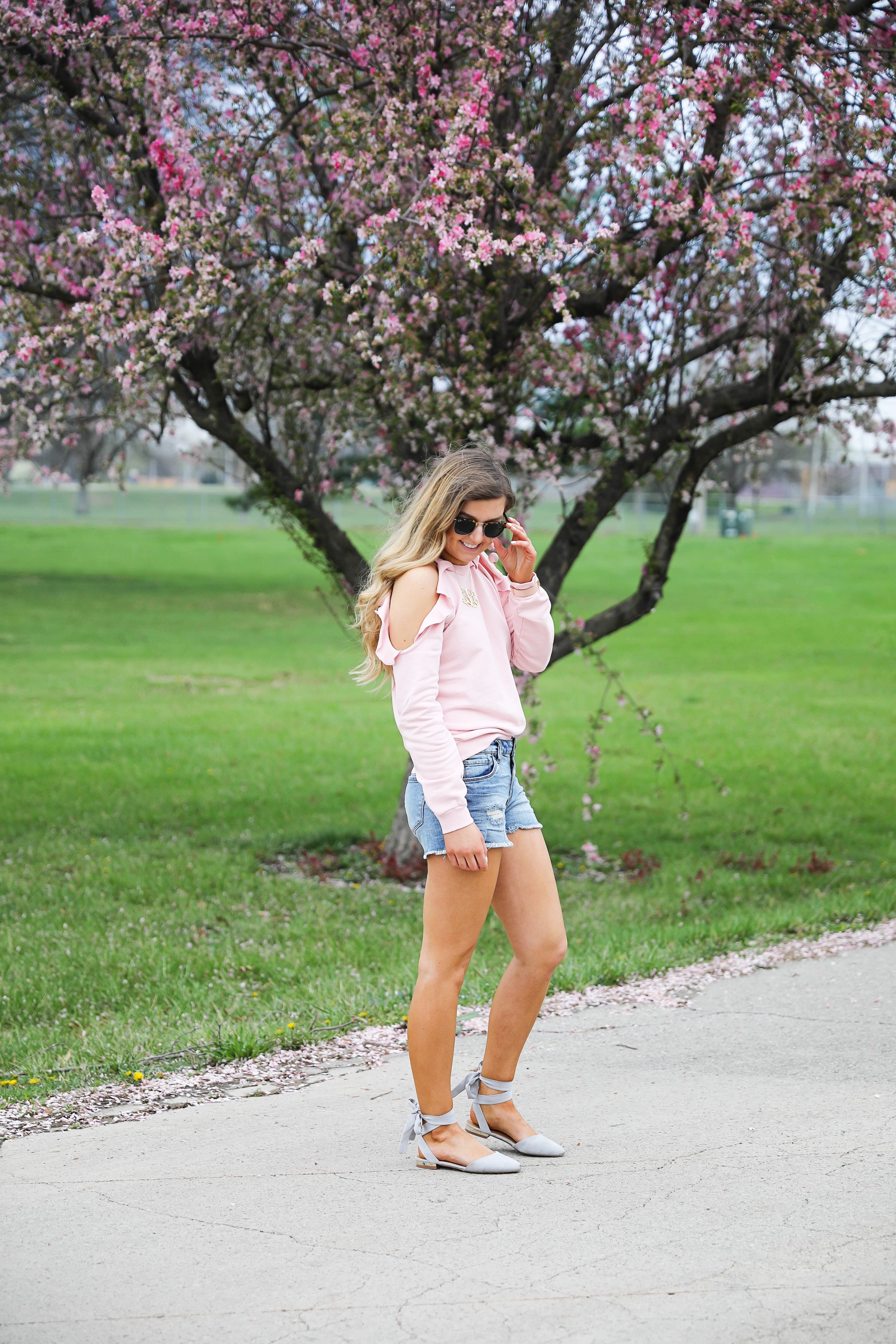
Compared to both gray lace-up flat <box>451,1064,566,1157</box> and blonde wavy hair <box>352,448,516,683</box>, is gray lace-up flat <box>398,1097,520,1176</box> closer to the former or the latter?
gray lace-up flat <box>451,1064,566,1157</box>

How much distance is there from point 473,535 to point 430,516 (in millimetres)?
131

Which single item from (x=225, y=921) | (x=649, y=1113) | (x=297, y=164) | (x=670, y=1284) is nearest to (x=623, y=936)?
(x=225, y=921)

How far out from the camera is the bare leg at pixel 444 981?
3.61m

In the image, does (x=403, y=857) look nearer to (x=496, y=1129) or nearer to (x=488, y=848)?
(x=496, y=1129)

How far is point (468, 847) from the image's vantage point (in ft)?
11.5

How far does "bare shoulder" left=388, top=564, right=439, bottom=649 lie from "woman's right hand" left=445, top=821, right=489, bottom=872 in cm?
51

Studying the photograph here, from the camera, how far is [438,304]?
6.92m

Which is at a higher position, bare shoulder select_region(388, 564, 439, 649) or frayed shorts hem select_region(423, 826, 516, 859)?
bare shoulder select_region(388, 564, 439, 649)

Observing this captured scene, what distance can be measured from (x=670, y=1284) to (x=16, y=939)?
15.8 feet

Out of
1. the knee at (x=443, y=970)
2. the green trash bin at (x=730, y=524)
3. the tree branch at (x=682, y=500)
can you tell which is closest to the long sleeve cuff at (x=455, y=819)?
the knee at (x=443, y=970)

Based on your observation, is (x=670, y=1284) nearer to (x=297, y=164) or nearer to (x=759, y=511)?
(x=297, y=164)

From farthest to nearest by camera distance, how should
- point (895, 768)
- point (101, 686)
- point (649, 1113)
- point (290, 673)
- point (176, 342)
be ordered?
1. point (290, 673)
2. point (101, 686)
3. point (895, 768)
4. point (176, 342)
5. point (649, 1113)

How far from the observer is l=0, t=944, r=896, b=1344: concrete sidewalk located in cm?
283

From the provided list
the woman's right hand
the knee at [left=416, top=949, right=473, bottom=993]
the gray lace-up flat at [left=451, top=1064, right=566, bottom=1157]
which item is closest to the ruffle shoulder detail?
the woman's right hand
